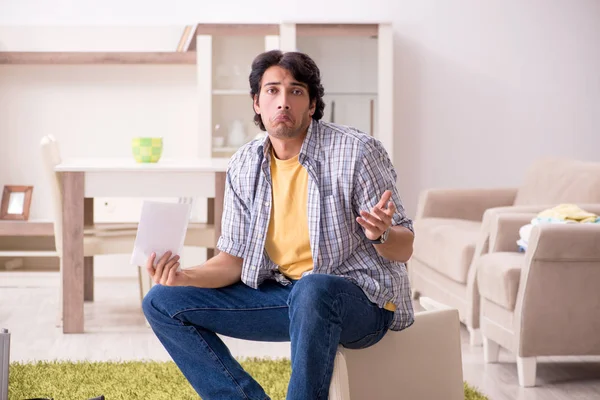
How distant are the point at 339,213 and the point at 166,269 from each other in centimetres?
43

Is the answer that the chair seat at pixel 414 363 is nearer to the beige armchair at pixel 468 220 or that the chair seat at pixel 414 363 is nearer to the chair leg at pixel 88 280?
the beige armchair at pixel 468 220

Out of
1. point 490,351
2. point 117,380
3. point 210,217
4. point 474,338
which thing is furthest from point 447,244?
point 117,380

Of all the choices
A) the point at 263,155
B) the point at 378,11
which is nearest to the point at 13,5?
the point at 378,11

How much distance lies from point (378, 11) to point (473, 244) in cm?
→ 255

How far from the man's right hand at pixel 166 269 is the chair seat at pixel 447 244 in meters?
1.91

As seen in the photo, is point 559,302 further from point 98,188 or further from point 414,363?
point 98,188

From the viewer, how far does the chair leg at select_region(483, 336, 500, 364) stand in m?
3.46

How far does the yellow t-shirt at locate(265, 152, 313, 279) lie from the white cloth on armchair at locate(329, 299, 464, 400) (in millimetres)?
249

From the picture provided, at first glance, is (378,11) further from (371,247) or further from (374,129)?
(371,247)

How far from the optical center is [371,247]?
226 cm

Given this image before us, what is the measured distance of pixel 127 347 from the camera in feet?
12.3

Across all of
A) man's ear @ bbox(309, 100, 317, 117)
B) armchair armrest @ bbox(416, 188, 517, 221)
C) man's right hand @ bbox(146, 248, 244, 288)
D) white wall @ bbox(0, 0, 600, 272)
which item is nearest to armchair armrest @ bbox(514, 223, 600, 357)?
man's ear @ bbox(309, 100, 317, 117)

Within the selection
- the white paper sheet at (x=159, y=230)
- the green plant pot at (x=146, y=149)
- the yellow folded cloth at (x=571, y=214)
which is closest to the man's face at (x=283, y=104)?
the white paper sheet at (x=159, y=230)

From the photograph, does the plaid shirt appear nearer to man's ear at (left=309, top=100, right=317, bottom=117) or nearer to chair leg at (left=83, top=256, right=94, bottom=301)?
man's ear at (left=309, top=100, right=317, bottom=117)
